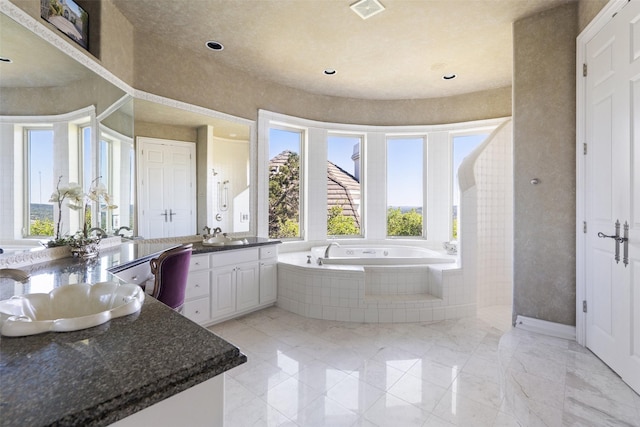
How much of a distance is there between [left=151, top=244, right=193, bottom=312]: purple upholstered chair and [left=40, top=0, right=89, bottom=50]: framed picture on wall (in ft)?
5.67

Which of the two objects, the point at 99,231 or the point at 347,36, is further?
the point at 347,36

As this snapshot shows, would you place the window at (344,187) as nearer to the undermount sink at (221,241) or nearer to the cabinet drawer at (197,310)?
the undermount sink at (221,241)

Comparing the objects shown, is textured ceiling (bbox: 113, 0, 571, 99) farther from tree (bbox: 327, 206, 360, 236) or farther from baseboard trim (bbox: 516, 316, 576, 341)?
baseboard trim (bbox: 516, 316, 576, 341)

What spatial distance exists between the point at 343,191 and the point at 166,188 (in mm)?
2487

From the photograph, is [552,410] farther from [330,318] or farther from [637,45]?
[637,45]

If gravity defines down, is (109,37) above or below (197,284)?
above

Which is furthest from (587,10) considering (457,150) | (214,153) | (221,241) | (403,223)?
(221,241)

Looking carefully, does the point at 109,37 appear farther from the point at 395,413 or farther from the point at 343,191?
the point at 395,413

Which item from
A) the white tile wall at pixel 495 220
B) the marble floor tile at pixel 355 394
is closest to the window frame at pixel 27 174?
the marble floor tile at pixel 355 394

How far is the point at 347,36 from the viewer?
2.92 meters

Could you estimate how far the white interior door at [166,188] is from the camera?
9.86 feet

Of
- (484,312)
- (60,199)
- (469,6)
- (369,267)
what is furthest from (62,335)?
(484,312)

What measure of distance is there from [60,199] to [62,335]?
159 centimetres

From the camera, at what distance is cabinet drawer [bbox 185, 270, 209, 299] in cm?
275
